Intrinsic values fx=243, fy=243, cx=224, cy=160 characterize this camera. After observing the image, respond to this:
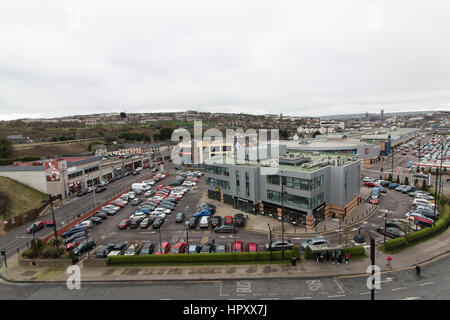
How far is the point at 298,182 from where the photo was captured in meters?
29.7

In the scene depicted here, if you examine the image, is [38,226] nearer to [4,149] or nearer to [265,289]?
[265,289]

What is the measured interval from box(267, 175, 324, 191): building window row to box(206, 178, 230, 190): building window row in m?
8.23

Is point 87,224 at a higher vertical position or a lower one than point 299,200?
lower

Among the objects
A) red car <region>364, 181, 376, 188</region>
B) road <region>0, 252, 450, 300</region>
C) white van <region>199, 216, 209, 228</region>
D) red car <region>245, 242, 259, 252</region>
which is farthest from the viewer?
red car <region>364, 181, 376, 188</region>

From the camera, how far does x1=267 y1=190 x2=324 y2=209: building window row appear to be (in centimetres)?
2909

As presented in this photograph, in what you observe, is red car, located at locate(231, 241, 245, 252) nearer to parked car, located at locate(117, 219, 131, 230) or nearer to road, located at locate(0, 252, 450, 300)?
road, located at locate(0, 252, 450, 300)

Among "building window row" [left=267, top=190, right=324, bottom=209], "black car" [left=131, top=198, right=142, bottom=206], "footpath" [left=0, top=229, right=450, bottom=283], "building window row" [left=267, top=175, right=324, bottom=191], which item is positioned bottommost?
"footpath" [left=0, top=229, right=450, bottom=283]

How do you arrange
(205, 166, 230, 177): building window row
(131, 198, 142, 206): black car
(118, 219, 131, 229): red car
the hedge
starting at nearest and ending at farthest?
the hedge, (118, 219, 131, 229): red car, (205, 166, 230, 177): building window row, (131, 198, 142, 206): black car

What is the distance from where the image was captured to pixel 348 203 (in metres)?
32.7

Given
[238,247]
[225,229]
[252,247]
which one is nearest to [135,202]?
[225,229]

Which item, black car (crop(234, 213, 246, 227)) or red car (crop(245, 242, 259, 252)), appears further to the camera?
→ black car (crop(234, 213, 246, 227))

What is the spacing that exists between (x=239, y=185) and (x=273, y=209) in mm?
6032

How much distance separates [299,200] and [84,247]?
24958mm

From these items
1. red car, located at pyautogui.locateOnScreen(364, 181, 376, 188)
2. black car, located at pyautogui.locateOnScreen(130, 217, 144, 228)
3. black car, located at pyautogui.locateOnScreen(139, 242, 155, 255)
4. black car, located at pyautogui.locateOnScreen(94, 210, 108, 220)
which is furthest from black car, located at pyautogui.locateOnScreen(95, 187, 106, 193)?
red car, located at pyautogui.locateOnScreen(364, 181, 376, 188)
